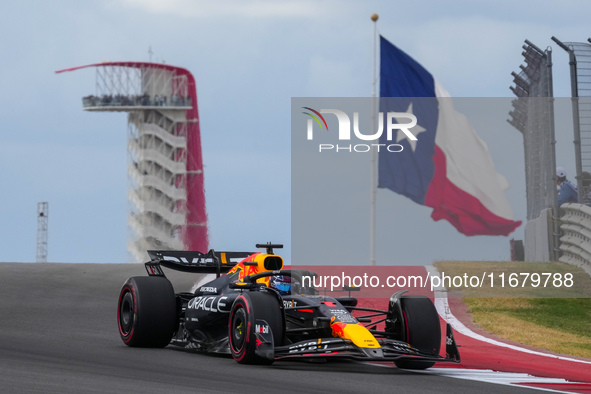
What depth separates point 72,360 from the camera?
1071cm

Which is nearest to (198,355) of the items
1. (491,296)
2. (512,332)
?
(512,332)

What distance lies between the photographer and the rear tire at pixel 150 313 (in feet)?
39.9

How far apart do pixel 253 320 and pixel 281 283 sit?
4.78ft

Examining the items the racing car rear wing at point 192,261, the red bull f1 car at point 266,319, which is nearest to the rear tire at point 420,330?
the red bull f1 car at point 266,319

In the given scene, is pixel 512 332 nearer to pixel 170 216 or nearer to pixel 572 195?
pixel 572 195

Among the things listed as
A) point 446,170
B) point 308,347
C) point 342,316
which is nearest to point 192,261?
point 342,316

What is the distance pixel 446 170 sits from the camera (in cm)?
2111

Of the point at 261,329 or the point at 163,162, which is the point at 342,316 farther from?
the point at 163,162

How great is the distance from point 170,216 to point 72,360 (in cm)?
7729

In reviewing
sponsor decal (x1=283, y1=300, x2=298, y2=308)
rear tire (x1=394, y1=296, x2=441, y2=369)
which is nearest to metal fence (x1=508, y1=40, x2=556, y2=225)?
rear tire (x1=394, y1=296, x2=441, y2=369)

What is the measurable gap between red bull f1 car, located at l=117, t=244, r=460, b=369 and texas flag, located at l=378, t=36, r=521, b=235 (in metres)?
7.61

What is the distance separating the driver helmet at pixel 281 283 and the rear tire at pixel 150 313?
58.4 inches

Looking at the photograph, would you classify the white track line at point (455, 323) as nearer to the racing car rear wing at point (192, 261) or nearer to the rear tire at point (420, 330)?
the rear tire at point (420, 330)

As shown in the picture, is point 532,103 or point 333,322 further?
point 532,103
